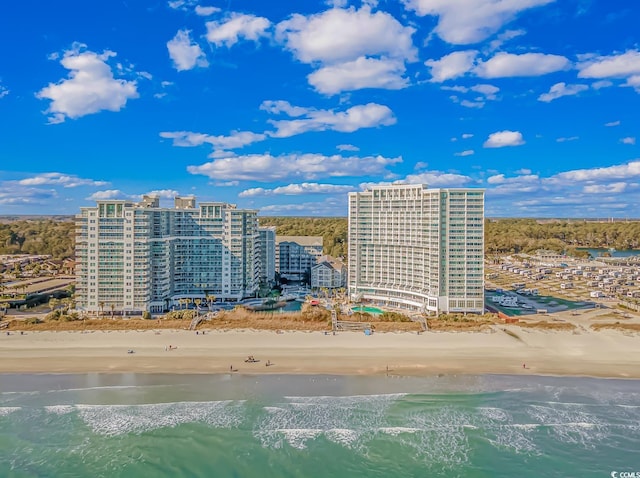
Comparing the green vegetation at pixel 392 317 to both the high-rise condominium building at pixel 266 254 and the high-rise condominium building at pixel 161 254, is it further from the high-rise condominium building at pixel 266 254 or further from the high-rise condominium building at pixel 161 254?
the high-rise condominium building at pixel 266 254

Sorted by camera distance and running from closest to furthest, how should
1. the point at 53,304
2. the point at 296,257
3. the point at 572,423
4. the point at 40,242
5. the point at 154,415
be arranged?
the point at 572,423
the point at 154,415
the point at 53,304
the point at 296,257
the point at 40,242

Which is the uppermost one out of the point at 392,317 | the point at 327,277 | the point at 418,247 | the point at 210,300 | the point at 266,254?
the point at 418,247

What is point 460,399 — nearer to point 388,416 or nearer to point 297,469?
point 388,416

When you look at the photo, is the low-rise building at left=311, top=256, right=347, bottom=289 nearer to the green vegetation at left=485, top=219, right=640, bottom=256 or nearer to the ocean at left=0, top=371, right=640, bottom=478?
the ocean at left=0, top=371, right=640, bottom=478

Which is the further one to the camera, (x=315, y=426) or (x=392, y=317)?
(x=392, y=317)

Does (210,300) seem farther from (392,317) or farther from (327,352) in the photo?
(392,317)

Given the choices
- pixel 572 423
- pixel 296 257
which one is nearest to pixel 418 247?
pixel 572 423

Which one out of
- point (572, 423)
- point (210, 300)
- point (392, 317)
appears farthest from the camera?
point (210, 300)
